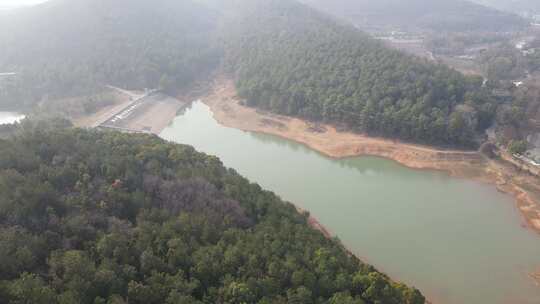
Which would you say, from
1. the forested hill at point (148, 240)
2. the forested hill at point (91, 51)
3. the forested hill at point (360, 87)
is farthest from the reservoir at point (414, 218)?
the forested hill at point (91, 51)

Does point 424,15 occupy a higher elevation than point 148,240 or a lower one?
higher

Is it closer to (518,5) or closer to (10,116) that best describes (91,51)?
(10,116)

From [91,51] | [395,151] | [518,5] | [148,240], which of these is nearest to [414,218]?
[395,151]

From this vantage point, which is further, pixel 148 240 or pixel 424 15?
pixel 424 15

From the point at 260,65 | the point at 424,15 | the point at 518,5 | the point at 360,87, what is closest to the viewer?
the point at 360,87

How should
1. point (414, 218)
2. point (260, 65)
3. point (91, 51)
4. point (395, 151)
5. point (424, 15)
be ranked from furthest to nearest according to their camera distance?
point (424, 15)
point (91, 51)
point (260, 65)
point (395, 151)
point (414, 218)

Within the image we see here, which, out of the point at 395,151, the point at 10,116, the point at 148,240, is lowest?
the point at 10,116

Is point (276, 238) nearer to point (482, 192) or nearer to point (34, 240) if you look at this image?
point (34, 240)
